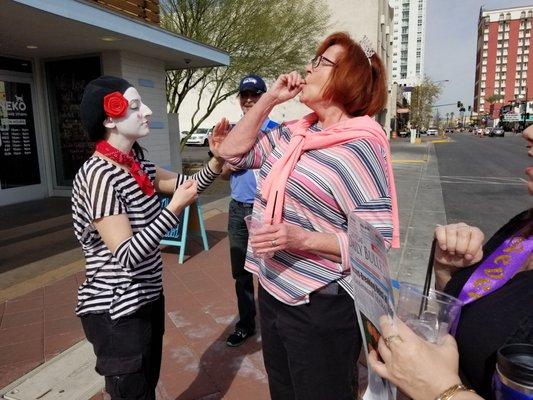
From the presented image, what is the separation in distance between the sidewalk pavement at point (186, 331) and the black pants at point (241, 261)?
0.63 feet

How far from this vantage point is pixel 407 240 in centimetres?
593

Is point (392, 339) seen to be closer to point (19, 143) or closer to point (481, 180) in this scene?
point (19, 143)

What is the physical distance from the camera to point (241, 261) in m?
3.22

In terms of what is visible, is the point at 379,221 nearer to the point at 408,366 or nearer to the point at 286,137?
the point at 286,137

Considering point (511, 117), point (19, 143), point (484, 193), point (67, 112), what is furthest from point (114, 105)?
point (511, 117)

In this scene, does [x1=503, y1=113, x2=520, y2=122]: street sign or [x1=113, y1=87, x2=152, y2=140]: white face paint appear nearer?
[x1=113, y1=87, x2=152, y2=140]: white face paint

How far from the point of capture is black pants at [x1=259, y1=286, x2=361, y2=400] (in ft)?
5.27

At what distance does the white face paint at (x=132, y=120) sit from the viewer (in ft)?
5.82

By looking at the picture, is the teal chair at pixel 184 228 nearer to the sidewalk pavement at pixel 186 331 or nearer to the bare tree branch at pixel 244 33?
the sidewalk pavement at pixel 186 331

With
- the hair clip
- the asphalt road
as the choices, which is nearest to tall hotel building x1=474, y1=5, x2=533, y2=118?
the asphalt road

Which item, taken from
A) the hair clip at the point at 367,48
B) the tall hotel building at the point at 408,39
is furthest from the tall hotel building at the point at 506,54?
the hair clip at the point at 367,48

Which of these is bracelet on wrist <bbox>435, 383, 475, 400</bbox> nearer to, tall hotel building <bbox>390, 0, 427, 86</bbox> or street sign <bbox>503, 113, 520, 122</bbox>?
street sign <bbox>503, 113, 520, 122</bbox>

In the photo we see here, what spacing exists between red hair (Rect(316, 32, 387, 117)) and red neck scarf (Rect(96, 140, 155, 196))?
0.88 m

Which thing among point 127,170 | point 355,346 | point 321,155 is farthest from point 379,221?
point 127,170
